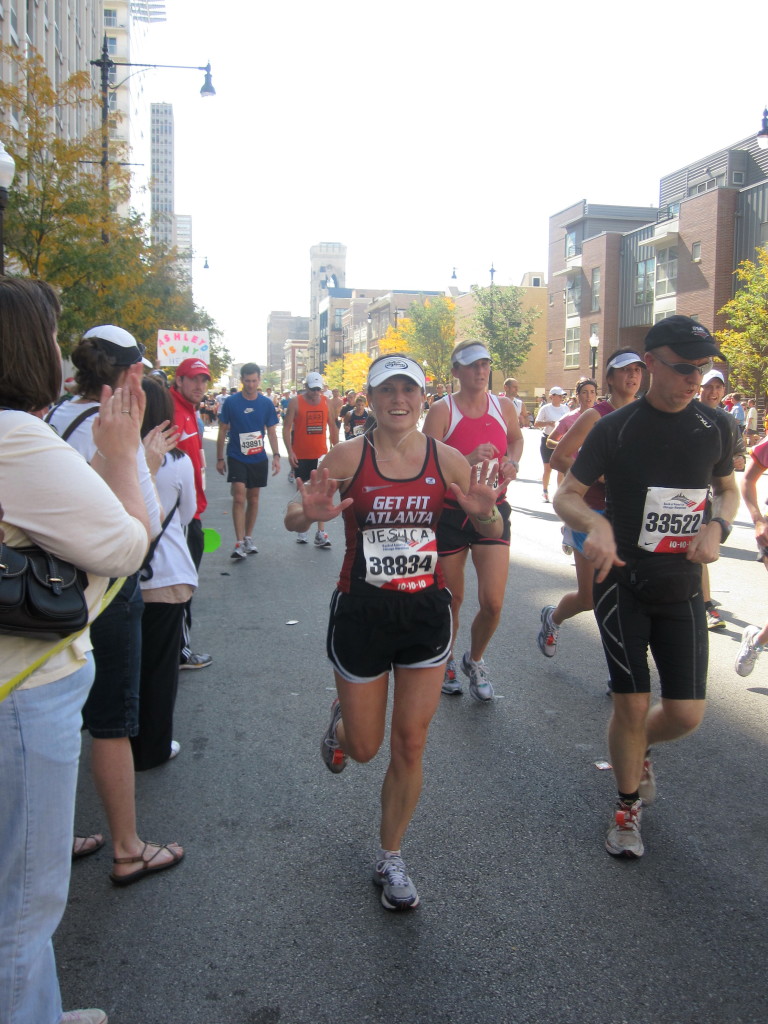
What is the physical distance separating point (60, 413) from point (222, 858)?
1.88 m

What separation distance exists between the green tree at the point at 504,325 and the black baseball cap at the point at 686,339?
61.9m

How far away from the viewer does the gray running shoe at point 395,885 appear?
10.4 ft

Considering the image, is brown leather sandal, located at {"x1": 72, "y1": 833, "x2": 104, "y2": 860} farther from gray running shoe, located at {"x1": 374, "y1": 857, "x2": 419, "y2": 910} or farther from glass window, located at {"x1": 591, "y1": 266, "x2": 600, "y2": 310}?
glass window, located at {"x1": 591, "y1": 266, "x2": 600, "y2": 310}

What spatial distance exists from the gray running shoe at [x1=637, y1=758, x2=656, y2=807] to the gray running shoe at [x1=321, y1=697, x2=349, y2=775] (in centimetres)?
135

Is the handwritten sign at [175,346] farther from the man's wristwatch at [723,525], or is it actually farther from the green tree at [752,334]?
the man's wristwatch at [723,525]

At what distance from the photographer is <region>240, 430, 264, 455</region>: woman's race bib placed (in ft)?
34.7

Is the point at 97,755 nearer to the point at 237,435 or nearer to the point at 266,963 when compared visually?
the point at 266,963

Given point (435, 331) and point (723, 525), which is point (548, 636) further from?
point (435, 331)

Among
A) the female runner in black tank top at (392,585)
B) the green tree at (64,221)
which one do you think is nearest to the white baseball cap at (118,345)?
the female runner in black tank top at (392,585)

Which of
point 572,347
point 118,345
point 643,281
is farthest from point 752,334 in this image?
point 572,347

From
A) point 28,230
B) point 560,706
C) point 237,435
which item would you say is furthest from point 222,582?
point 28,230

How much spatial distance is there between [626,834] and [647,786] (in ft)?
1.50

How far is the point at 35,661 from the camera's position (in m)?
2.05

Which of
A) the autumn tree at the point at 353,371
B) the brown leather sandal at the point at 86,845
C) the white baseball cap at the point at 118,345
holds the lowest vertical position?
the brown leather sandal at the point at 86,845
